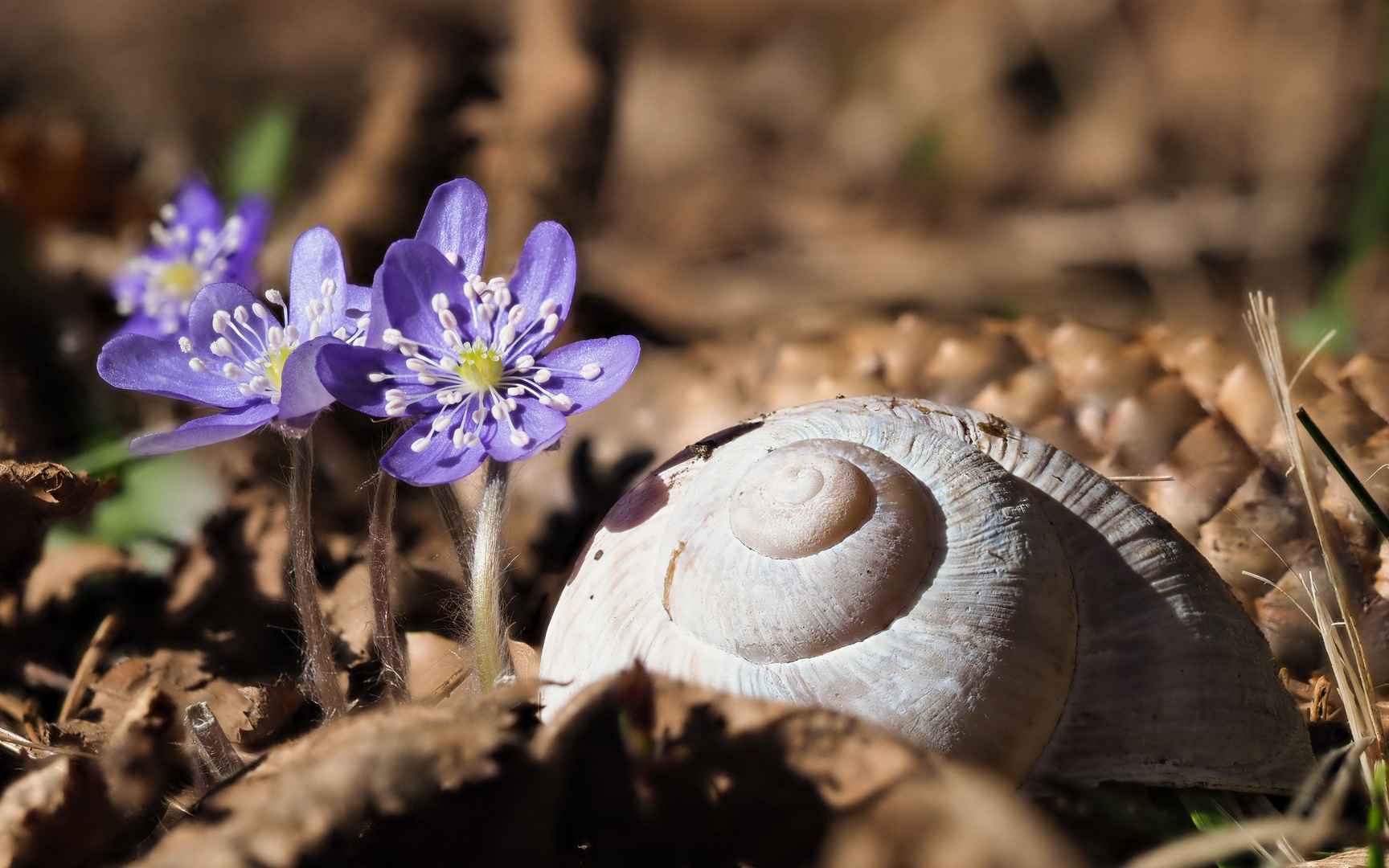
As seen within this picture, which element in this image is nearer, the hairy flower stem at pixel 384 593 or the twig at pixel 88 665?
the hairy flower stem at pixel 384 593

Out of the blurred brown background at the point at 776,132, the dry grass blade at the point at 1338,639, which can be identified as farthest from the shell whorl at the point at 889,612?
the blurred brown background at the point at 776,132

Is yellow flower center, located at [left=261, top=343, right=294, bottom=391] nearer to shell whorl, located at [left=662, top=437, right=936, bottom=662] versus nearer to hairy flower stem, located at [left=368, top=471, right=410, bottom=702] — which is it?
hairy flower stem, located at [left=368, top=471, right=410, bottom=702]

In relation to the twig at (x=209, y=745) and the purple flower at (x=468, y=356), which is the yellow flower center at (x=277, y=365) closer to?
the purple flower at (x=468, y=356)

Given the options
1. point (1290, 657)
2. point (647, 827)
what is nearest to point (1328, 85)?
point (1290, 657)

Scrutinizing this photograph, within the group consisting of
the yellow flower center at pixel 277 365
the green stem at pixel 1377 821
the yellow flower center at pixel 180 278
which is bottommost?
the green stem at pixel 1377 821

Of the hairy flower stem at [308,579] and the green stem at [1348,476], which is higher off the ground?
the green stem at [1348,476]

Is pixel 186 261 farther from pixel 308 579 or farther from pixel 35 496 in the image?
pixel 308 579
